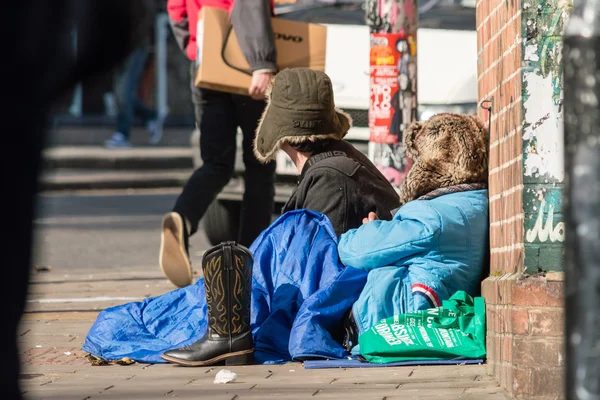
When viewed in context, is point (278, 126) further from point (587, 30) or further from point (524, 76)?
point (587, 30)

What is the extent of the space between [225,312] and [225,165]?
2.40 metres

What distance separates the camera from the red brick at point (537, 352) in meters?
3.69

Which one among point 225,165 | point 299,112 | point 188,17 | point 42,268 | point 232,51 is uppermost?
point 188,17

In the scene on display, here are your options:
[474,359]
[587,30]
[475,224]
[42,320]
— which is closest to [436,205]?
[475,224]

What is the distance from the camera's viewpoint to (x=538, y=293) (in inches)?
146

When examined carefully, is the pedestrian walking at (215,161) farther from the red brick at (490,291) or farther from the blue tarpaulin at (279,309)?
the red brick at (490,291)

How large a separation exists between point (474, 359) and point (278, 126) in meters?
1.55

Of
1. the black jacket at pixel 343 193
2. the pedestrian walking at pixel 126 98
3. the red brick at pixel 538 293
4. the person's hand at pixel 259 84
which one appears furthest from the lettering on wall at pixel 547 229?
the pedestrian walking at pixel 126 98

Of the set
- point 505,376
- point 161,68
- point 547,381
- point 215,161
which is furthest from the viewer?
point 161,68

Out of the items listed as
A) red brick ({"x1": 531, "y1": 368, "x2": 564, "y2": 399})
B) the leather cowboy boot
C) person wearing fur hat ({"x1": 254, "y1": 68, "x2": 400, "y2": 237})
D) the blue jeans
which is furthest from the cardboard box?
the blue jeans

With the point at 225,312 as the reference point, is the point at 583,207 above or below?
above

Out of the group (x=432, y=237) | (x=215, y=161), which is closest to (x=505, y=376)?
(x=432, y=237)

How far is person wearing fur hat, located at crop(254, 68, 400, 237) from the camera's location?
520 cm

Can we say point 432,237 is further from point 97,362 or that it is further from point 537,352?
point 97,362
